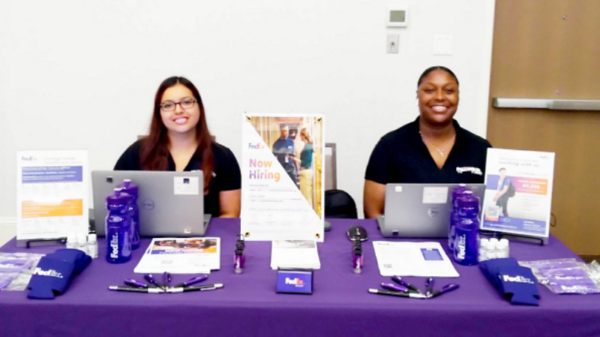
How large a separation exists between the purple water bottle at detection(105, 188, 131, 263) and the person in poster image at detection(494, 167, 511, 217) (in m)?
1.14

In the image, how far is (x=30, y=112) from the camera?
10.4ft

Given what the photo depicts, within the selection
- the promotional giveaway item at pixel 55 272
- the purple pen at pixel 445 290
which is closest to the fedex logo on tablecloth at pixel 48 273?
the promotional giveaway item at pixel 55 272

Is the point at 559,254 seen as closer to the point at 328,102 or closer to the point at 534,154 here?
the point at 534,154

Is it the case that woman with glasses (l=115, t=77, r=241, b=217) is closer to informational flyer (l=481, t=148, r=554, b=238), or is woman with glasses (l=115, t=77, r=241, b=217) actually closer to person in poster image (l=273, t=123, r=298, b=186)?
person in poster image (l=273, t=123, r=298, b=186)

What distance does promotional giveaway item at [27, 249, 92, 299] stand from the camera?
1.23 meters

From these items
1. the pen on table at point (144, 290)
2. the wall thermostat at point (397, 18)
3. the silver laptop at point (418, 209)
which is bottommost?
the pen on table at point (144, 290)

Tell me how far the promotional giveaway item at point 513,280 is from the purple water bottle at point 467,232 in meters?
0.07

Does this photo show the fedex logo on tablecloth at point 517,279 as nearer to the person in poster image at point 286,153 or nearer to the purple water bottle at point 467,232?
the purple water bottle at point 467,232

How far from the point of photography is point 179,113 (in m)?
1.96

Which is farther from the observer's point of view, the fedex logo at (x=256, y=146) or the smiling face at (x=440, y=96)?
the smiling face at (x=440, y=96)

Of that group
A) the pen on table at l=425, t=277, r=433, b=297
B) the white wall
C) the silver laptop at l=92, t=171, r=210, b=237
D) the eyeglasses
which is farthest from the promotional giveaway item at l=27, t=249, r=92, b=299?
the white wall

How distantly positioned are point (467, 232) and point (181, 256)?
0.82m

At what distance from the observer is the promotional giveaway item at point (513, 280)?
1221 mm

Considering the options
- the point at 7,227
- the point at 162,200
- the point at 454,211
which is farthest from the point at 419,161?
the point at 7,227
